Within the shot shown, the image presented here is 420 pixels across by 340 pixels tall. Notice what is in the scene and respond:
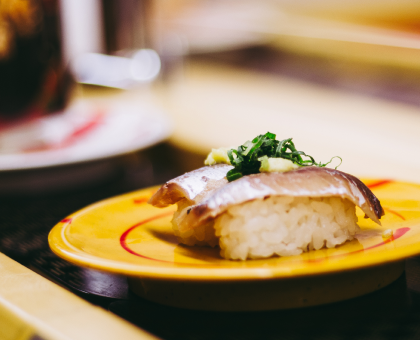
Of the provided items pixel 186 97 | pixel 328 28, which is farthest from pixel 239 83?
pixel 328 28

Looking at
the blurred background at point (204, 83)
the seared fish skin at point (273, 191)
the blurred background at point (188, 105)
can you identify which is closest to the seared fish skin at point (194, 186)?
the seared fish skin at point (273, 191)

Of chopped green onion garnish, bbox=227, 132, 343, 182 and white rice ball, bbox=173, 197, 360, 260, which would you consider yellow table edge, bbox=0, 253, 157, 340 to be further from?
chopped green onion garnish, bbox=227, 132, 343, 182

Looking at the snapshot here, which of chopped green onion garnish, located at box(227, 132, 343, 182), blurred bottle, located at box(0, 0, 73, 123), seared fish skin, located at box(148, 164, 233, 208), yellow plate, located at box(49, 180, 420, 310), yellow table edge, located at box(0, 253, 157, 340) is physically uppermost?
blurred bottle, located at box(0, 0, 73, 123)

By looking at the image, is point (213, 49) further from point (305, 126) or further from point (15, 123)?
point (15, 123)

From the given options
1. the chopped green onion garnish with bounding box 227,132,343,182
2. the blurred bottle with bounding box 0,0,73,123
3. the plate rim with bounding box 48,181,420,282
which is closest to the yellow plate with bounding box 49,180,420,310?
the plate rim with bounding box 48,181,420,282

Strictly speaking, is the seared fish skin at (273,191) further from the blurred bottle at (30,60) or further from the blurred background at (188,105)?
the blurred bottle at (30,60)

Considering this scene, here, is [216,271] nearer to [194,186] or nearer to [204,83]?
[194,186]

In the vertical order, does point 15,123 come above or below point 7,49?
below
